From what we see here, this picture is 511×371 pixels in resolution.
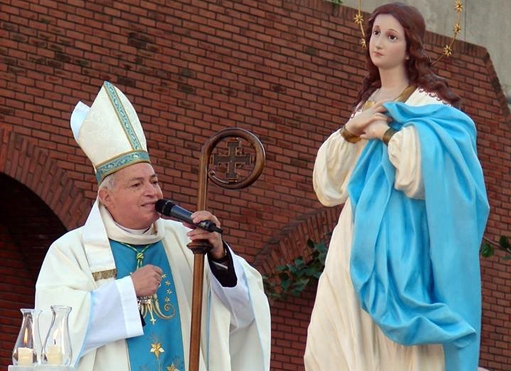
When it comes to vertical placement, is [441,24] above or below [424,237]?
above

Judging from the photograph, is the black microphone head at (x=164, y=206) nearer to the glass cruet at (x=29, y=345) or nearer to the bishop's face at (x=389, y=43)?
the bishop's face at (x=389, y=43)

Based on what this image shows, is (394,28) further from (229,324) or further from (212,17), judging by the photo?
(212,17)

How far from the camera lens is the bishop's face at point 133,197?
8617 mm

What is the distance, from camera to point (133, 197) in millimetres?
8641

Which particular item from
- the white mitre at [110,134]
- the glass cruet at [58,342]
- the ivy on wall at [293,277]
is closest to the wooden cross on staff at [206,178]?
the white mitre at [110,134]

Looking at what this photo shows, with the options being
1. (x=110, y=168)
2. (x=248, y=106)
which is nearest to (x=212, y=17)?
(x=248, y=106)

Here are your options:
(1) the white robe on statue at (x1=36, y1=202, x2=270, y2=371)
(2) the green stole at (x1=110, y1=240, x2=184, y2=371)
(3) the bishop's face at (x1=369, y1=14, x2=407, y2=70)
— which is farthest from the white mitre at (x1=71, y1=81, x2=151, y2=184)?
(3) the bishop's face at (x1=369, y1=14, x2=407, y2=70)

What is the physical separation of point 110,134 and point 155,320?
3.23ft

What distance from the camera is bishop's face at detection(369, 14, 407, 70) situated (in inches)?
311

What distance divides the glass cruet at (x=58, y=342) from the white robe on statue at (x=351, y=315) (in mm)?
1522

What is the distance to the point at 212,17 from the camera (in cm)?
1367

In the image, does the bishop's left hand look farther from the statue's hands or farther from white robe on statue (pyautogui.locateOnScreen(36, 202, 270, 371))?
the statue's hands

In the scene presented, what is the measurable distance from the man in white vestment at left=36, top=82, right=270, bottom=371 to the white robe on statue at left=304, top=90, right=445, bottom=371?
0.75 meters

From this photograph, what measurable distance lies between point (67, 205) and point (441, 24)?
4505mm
